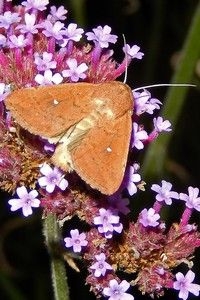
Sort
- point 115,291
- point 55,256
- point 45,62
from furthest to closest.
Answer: point 55,256 < point 45,62 < point 115,291

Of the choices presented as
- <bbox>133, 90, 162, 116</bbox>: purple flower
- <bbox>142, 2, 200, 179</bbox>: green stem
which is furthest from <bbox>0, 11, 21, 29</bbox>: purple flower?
<bbox>142, 2, 200, 179</bbox>: green stem

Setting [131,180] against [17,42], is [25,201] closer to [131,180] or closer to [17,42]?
[131,180]

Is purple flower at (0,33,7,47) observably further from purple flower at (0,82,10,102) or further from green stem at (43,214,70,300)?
green stem at (43,214,70,300)

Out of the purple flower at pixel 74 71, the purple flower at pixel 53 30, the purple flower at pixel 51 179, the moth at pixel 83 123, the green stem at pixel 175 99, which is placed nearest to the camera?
the moth at pixel 83 123

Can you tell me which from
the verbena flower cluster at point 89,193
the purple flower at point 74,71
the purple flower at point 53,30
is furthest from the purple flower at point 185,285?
the purple flower at point 53,30

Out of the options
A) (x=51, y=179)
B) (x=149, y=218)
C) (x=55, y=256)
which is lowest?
(x=55, y=256)

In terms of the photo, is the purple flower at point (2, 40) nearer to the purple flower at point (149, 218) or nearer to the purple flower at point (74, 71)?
the purple flower at point (74, 71)

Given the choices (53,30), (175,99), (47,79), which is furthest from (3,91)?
(175,99)
